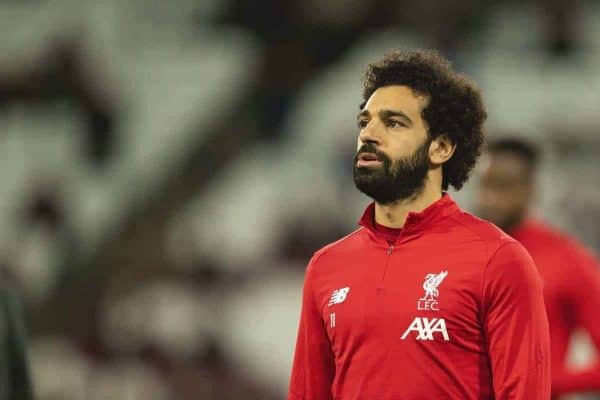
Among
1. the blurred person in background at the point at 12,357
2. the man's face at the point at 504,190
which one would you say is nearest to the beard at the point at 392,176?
the blurred person in background at the point at 12,357

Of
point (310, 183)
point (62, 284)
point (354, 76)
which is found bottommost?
point (62, 284)

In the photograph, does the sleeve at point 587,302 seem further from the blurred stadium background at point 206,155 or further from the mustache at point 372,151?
the blurred stadium background at point 206,155

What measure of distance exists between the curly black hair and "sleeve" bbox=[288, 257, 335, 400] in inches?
16.0

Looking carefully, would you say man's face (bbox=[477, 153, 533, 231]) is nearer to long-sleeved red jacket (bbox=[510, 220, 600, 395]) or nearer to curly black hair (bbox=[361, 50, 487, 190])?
long-sleeved red jacket (bbox=[510, 220, 600, 395])

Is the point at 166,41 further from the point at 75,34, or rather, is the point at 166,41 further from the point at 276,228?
the point at 276,228

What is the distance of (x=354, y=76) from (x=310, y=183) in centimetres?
83

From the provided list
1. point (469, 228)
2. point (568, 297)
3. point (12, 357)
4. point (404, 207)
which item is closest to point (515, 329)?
point (469, 228)

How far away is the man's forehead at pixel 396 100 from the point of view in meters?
2.55

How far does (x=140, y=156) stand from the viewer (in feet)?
27.8

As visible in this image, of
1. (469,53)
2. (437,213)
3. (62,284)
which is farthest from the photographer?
(62,284)

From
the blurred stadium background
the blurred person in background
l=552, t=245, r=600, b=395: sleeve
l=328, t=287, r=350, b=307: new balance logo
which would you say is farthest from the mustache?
the blurred stadium background

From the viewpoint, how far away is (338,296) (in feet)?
8.38

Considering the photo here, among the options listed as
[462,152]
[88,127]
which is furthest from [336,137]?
[462,152]

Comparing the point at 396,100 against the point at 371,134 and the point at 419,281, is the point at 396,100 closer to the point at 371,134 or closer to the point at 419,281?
the point at 371,134
